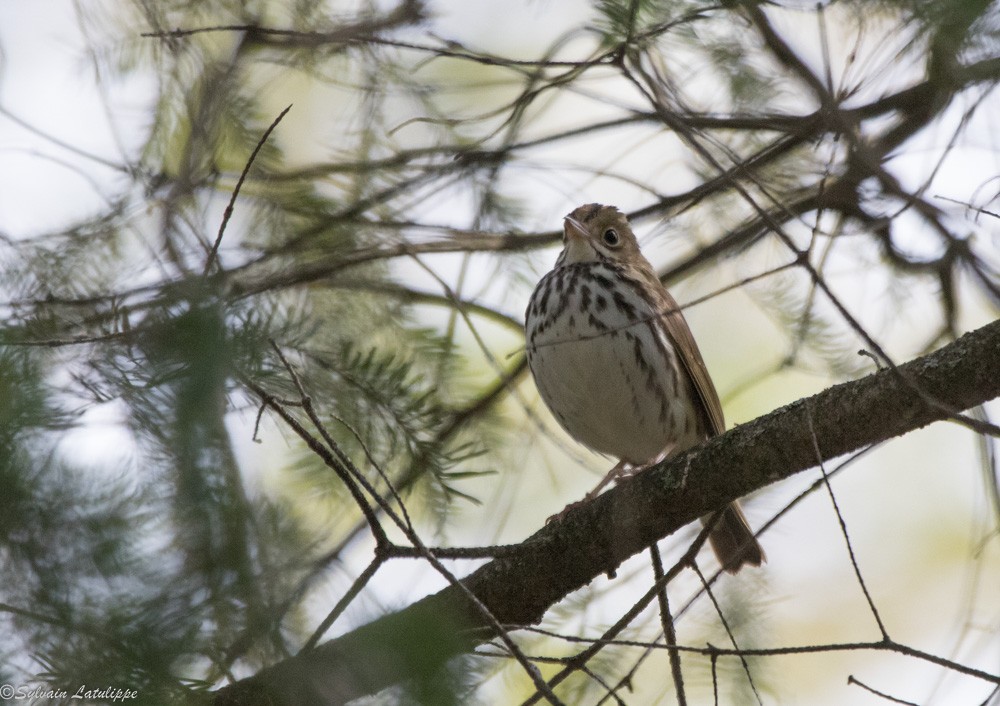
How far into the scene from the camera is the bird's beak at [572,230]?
400 cm

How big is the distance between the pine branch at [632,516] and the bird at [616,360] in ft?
2.47

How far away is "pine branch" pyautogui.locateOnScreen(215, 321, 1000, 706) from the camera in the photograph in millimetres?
1679

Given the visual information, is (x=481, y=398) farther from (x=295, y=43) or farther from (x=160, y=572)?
(x=160, y=572)

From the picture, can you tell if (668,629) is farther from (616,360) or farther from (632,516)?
(616,360)

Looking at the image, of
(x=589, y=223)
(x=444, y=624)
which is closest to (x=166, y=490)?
(x=444, y=624)

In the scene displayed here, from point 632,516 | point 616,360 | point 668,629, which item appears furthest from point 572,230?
point 668,629

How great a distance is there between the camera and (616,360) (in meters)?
3.83

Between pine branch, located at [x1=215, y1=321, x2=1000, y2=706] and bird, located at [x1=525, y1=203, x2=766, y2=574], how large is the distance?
0.75 meters

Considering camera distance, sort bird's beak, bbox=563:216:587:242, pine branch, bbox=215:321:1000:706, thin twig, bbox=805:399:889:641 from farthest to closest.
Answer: bird's beak, bbox=563:216:587:242 < thin twig, bbox=805:399:889:641 < pine branch, bbox=215:321:1000:706

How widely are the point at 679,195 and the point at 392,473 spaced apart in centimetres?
133

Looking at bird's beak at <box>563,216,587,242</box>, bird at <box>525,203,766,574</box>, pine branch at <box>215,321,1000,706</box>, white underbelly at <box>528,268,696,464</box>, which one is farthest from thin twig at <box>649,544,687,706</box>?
bird's beak at <box>563,216,587,242</box>

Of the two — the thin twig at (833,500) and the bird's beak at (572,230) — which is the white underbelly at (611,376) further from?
the thin twig at (833,500)

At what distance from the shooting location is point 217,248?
7.32ft

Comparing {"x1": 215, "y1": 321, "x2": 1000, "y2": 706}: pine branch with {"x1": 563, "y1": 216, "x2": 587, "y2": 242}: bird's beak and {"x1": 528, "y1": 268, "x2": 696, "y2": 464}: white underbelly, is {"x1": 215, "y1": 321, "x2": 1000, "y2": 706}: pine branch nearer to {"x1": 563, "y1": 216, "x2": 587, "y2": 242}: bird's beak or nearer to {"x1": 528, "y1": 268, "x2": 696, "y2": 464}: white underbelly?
{"x1": 528, "y1": 268, "x2": 696, "y2": 464}: white underbelly
